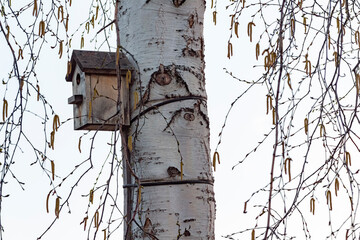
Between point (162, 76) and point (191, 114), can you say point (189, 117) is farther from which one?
point (162, 76)

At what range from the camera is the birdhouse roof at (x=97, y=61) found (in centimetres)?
239

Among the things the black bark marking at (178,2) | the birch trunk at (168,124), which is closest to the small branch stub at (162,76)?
the birch trunk at (168,124)

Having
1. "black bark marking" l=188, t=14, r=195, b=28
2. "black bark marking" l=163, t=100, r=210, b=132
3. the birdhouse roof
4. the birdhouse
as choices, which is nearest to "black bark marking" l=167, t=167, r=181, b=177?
"black bark marking" l=163, t=100, r=210, b=132

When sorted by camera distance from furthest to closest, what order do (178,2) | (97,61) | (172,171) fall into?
(97,61)
(178,2)
(172,171)

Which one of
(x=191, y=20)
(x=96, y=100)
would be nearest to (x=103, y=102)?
(x=96, y=100)

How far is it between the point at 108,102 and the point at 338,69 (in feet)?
2.83

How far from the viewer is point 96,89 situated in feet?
7.94

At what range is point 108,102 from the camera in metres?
2.41

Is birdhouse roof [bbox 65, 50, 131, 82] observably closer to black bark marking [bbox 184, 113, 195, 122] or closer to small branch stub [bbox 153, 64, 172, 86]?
small branch stub [bbox 153, 64, 172, 86]

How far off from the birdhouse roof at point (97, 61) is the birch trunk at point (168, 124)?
0.17 ft

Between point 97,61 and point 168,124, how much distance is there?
0.41 metres

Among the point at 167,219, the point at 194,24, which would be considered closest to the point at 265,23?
the point at 194,24

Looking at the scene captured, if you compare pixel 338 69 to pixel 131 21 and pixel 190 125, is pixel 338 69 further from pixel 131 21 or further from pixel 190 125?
pixel 131 21

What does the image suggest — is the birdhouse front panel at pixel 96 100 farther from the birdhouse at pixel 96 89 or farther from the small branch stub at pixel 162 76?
the small branch stub at pixel 162 76
